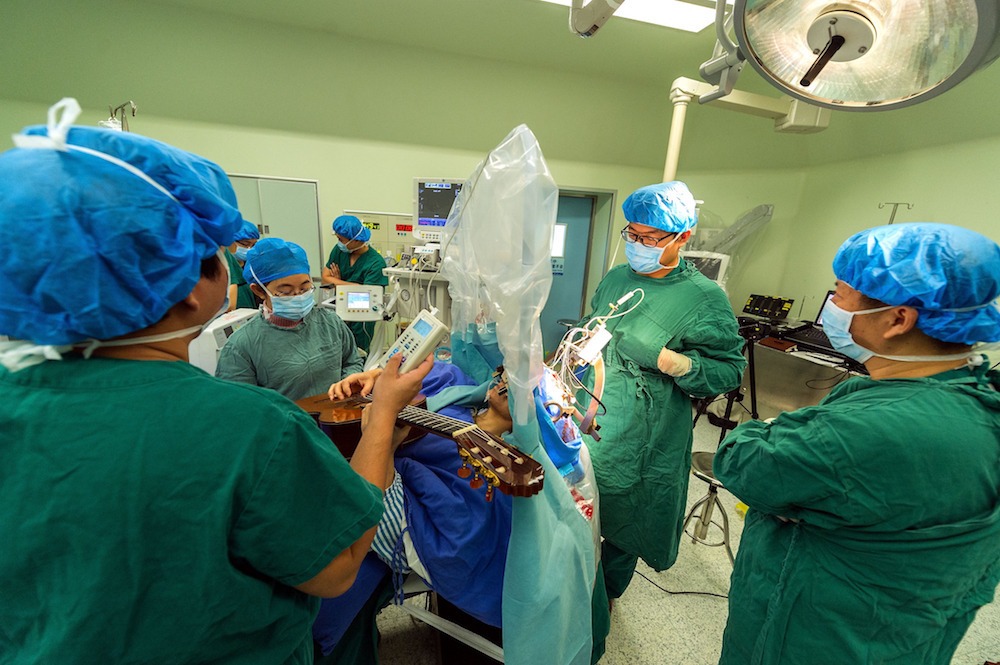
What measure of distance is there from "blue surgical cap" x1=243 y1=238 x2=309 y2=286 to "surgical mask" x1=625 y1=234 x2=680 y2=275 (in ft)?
3.98

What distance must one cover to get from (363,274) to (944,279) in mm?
2876

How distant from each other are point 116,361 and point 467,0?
2911mm

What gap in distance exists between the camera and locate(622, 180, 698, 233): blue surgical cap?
4.48 feet

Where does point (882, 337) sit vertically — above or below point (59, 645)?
above

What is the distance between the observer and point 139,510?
0.42m

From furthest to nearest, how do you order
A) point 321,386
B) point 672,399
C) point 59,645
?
point 321,386
point 672,399
point 59,645

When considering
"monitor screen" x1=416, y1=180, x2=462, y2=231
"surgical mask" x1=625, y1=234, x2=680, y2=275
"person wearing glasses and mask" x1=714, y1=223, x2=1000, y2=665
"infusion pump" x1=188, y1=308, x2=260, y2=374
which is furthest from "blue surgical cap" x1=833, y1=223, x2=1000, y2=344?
"monitor screen" x1=416, y1=180, x2=462, y2=231

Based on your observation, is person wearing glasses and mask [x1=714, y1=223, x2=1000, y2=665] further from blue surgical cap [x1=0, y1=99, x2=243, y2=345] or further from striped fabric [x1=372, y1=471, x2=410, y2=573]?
blue surgical cap [x1=0, y1=99, x2=243, y2=345]

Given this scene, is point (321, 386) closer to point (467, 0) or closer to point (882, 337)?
point (882, 337)

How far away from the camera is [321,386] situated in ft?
5.20

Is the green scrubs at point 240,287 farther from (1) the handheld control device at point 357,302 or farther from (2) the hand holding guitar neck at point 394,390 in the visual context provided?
(2) the hand holding guitar neck at point 394,390

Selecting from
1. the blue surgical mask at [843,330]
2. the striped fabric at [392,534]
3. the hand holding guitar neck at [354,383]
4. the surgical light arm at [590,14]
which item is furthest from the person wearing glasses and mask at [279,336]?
the blue surgical mask at [843,330]

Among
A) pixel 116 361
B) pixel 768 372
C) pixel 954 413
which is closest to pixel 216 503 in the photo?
pixel 116 361

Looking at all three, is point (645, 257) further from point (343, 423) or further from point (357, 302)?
point (357, 302)
